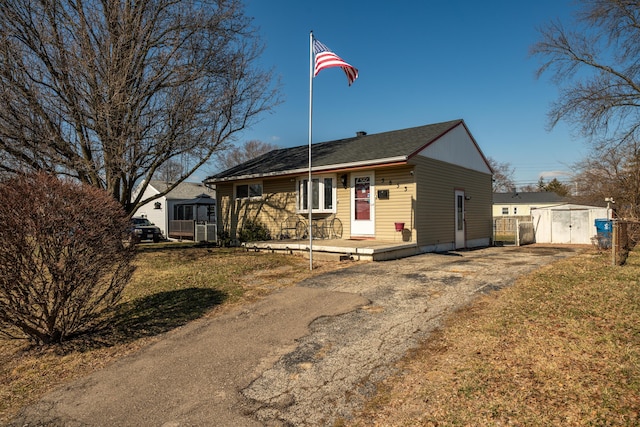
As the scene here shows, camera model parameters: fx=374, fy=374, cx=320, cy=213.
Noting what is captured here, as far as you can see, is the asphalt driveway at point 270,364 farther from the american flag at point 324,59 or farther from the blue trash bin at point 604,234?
the blue trash bin at point 604,234

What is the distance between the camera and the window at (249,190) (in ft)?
52.7

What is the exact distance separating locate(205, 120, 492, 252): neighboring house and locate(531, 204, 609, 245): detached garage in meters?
3.22

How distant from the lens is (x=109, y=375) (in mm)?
4121

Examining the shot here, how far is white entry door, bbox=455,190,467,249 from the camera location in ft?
46.3

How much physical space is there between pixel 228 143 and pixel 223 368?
1100 centimetres

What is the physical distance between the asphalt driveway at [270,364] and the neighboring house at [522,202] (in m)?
43.8

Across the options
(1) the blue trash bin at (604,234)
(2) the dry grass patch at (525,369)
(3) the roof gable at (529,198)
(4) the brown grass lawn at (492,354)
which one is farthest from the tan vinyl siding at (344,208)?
(3) the roof gable at (529,198)

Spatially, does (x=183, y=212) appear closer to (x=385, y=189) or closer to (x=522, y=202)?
(x=385, y=189)

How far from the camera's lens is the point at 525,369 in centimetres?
353

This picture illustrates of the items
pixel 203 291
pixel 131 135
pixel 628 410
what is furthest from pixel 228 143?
pixel 628 410

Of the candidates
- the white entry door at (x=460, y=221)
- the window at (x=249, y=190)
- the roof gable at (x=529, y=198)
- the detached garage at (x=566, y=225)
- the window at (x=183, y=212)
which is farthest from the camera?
the roof gable at (x=529, y=198)

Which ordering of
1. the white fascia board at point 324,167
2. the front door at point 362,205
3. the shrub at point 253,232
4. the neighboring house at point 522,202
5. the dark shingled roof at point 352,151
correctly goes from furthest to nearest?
the neighboring house at point 522,202, the shrub at point 253,232, the front door at point 362,205, the dark shingled roof at point 352,151, the white fascia board at point 324,167

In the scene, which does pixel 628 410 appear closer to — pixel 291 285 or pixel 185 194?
pixel 291 285

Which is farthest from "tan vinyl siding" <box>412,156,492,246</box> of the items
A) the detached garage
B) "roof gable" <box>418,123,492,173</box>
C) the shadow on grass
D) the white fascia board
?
the shadow on grass
